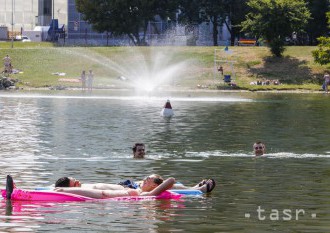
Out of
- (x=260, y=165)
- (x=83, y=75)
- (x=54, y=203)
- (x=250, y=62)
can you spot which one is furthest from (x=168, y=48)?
(x=54, y=203)

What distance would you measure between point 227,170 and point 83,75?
6407cm

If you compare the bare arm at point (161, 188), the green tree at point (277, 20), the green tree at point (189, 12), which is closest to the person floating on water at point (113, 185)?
the bare arm at point (161, 188)

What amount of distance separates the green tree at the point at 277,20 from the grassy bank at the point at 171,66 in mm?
2029

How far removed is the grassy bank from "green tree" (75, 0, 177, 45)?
6084 mm

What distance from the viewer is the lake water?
81.9ft

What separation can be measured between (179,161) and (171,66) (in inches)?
3007

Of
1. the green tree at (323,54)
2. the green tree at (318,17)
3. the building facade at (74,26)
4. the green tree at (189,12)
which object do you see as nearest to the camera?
the green tree at (323,54)

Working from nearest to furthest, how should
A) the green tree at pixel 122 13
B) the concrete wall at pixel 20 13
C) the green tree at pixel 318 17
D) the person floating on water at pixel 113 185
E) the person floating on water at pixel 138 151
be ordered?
the person floating on water at pixel 113 185 < the person floating on water at pixel 138 151 < the green tree at pixel 318 17 < the green tree at pixel 122 13 < the concrete wall at pixel 20 13

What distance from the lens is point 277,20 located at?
11019 centimetres

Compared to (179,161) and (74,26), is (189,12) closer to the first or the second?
(74,26)

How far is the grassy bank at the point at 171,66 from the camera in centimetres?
10325

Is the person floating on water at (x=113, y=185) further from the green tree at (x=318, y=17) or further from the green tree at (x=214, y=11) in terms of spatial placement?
the green tree at (x=214, y=11)

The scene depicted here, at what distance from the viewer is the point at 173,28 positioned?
14100 centimetres

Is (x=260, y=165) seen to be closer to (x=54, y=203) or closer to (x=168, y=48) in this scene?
(x=54, y=203)
